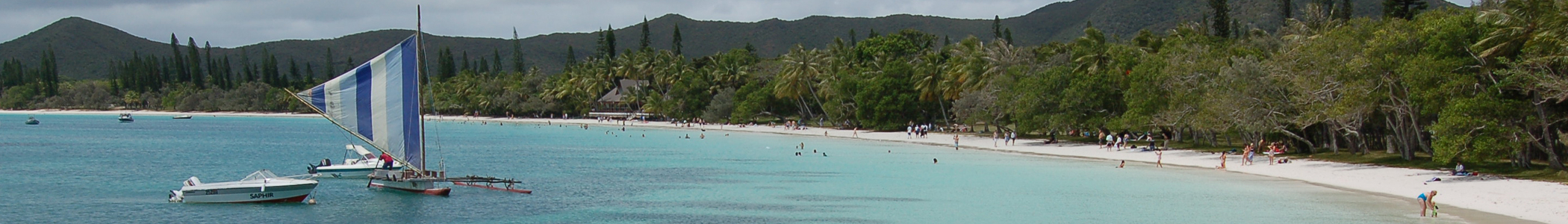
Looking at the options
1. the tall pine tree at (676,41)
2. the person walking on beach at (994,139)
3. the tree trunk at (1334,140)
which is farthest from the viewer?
the tall pine tree at (676,41)

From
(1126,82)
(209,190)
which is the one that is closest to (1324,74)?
(1126,82)

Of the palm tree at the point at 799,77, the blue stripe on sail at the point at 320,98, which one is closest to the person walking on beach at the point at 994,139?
the palm tree at the point at 799,77

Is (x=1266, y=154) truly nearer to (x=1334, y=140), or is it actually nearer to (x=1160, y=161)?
(x=1334, y=140)

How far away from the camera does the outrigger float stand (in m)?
28.4

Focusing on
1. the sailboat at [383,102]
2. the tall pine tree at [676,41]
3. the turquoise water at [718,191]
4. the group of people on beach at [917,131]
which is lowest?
the turquoise water at [718,191]

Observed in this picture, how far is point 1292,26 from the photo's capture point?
198ft

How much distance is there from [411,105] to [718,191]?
913cm

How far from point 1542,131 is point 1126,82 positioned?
24.9 metres

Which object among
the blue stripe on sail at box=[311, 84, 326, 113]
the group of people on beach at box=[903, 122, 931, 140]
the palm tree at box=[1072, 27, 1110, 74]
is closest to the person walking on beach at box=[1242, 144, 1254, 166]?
the palm tree at box=[1072, 27, 1110, 74]

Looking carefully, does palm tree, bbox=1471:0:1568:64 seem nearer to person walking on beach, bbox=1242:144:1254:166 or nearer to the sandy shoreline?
the sandy shoreline

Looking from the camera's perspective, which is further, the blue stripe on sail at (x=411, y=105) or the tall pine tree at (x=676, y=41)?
the tall pine tree at (x=676, y=41)

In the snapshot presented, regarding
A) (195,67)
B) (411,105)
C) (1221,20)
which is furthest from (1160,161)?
(195,67)

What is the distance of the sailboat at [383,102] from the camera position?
1118 inches

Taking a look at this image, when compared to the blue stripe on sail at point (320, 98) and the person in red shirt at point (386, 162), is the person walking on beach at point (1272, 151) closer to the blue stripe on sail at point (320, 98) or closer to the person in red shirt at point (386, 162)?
the person in red shirt at point (386, 162)
